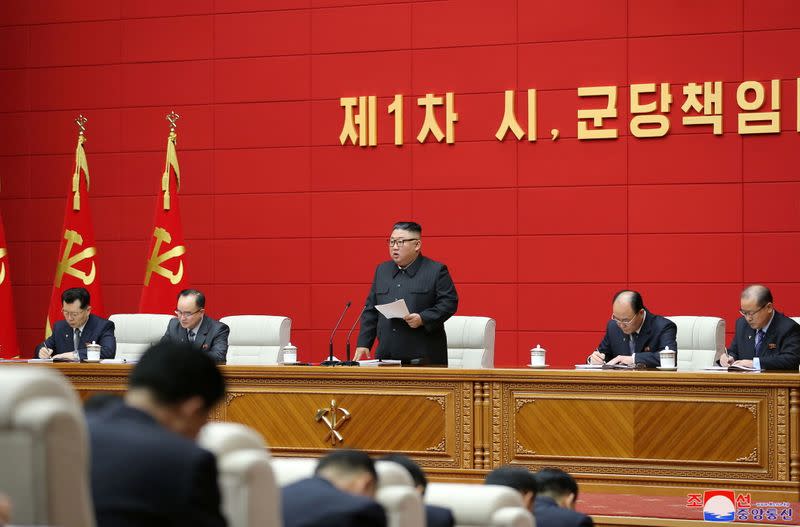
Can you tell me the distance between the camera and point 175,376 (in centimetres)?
161

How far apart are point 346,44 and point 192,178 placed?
146cm

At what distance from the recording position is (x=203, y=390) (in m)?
1.62

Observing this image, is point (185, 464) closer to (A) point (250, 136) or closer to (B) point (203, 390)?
(B) point (203, 390)

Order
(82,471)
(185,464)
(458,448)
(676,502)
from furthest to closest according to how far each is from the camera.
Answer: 1. (458,448)
2. (676,502)
3. (185,464)
4. (82,471)

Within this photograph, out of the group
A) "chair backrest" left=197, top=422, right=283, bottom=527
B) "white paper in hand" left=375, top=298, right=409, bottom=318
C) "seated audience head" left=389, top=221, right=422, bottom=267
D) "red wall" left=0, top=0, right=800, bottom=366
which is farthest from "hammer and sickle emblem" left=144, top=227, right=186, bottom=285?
"chair backrest" left=197, top=422, right=283, bottom=527

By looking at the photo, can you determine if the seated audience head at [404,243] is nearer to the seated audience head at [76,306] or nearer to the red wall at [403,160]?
the seated audience head at [76,306]

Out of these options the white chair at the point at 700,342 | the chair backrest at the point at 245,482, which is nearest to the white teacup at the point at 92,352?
the white chair at the point at 700,342

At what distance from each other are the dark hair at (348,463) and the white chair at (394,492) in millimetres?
14

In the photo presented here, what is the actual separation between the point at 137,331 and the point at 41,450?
527 cm

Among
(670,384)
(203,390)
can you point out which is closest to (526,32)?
(670,384)

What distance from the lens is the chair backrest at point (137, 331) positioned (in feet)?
20.9

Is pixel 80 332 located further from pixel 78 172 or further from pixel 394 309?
pixel 394 309

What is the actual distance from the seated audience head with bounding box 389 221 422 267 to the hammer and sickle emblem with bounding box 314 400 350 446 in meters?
0.94

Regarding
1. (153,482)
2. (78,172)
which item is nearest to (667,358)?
(153,482)
